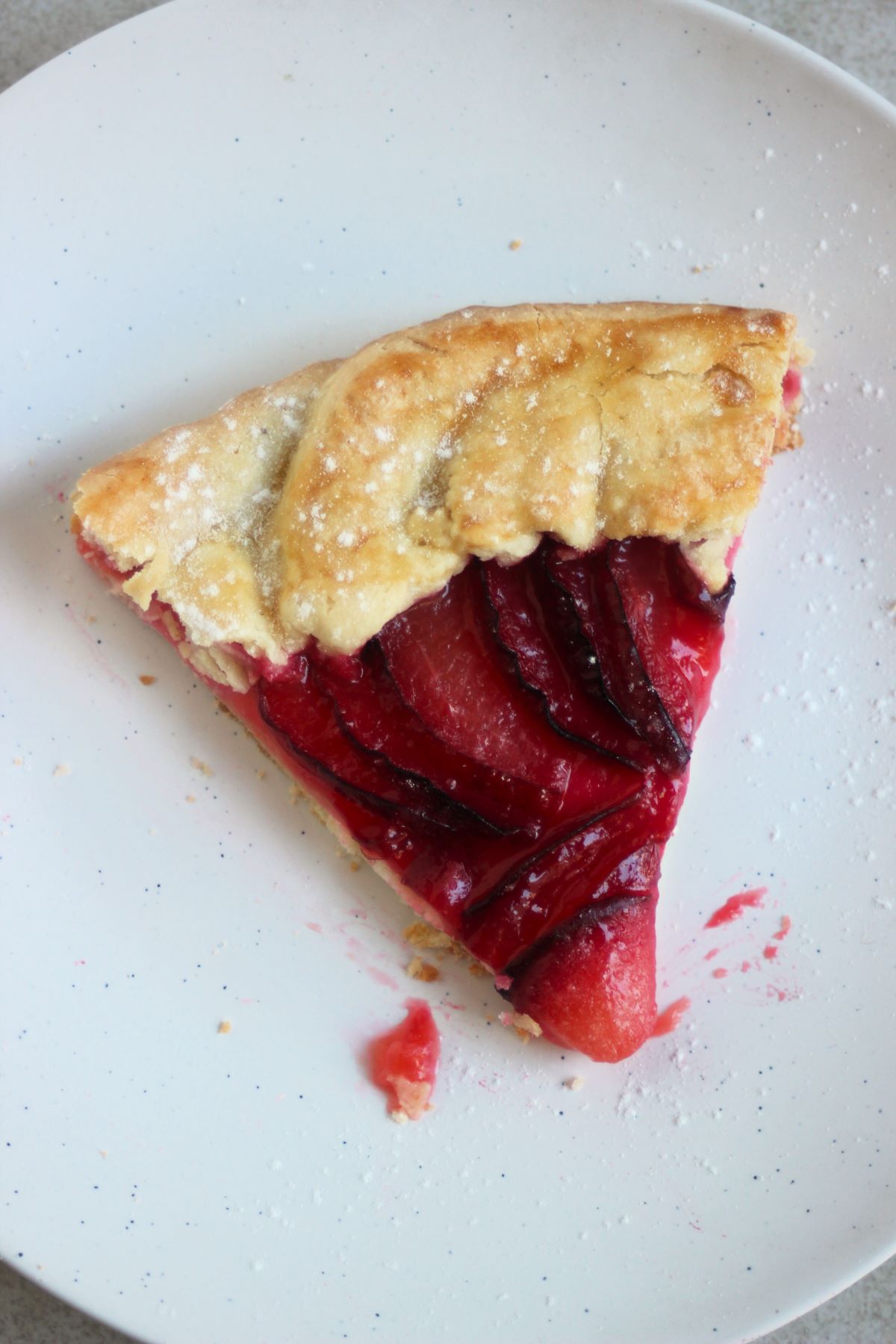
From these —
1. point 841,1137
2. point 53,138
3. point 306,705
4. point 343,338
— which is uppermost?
point 53,138

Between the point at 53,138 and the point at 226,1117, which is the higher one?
the point at 53,138

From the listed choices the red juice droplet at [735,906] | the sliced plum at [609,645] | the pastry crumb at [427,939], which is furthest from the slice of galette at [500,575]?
the red juice droplet at [735,906]

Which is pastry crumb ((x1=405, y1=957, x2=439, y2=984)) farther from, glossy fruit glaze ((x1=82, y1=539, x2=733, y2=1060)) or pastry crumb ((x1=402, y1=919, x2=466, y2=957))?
glossy fruit glaze ((x1=82, y1=539, x2=733, y2=1060))

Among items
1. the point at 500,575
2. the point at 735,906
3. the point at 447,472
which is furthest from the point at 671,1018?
the point at 447,472

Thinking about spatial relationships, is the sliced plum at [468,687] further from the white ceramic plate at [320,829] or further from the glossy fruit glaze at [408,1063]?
the glossy fruit glaze at [408,1063]

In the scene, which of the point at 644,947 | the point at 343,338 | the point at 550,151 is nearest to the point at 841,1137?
the point at 644,947

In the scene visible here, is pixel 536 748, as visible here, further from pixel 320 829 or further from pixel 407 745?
pixel 320 829

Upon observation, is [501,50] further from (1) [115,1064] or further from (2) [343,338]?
(1) [115,1064]

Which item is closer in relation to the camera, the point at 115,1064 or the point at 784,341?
the point at 784,341
